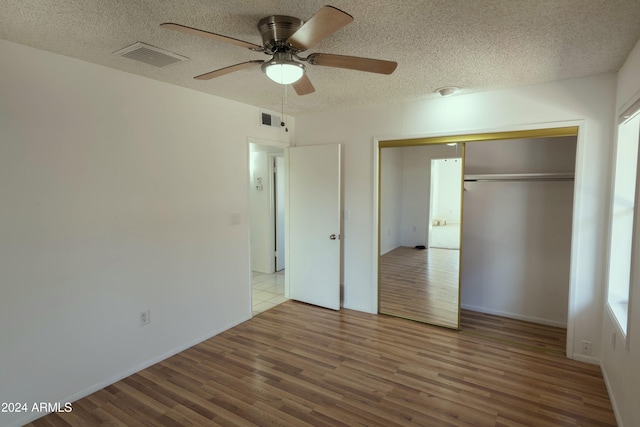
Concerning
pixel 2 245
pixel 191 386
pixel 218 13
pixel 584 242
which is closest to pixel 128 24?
pixel 218 13

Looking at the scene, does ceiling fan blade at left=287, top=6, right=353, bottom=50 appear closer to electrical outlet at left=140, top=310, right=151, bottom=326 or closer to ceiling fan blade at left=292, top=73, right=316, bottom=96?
ceiling fan blade at left=292, top=73, right=316, bottom=96

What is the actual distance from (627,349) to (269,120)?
12.1ft

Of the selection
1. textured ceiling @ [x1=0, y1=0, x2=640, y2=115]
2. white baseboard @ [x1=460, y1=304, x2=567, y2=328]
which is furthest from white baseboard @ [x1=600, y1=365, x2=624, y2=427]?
textured ceiling @ [x1=0, y1=0, x2=640, y2=115]

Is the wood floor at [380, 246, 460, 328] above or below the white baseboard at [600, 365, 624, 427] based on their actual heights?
above

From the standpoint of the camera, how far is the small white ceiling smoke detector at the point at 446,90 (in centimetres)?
305

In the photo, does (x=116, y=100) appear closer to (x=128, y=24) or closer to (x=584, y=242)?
(x=128, y=24)

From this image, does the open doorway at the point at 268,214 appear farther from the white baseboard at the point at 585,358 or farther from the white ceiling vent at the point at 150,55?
the white baseboard at the point at 585,358

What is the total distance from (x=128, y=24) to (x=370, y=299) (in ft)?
11.2

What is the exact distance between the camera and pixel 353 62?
182 cm

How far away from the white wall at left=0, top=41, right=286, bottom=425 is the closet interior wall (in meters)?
2.84

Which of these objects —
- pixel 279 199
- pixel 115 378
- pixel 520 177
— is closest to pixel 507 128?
pixel 520 177

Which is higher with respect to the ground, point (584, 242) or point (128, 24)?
point (128, 24)

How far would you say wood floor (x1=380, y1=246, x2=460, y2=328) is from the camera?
3902 millimetres

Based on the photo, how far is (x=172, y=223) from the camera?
298cm
